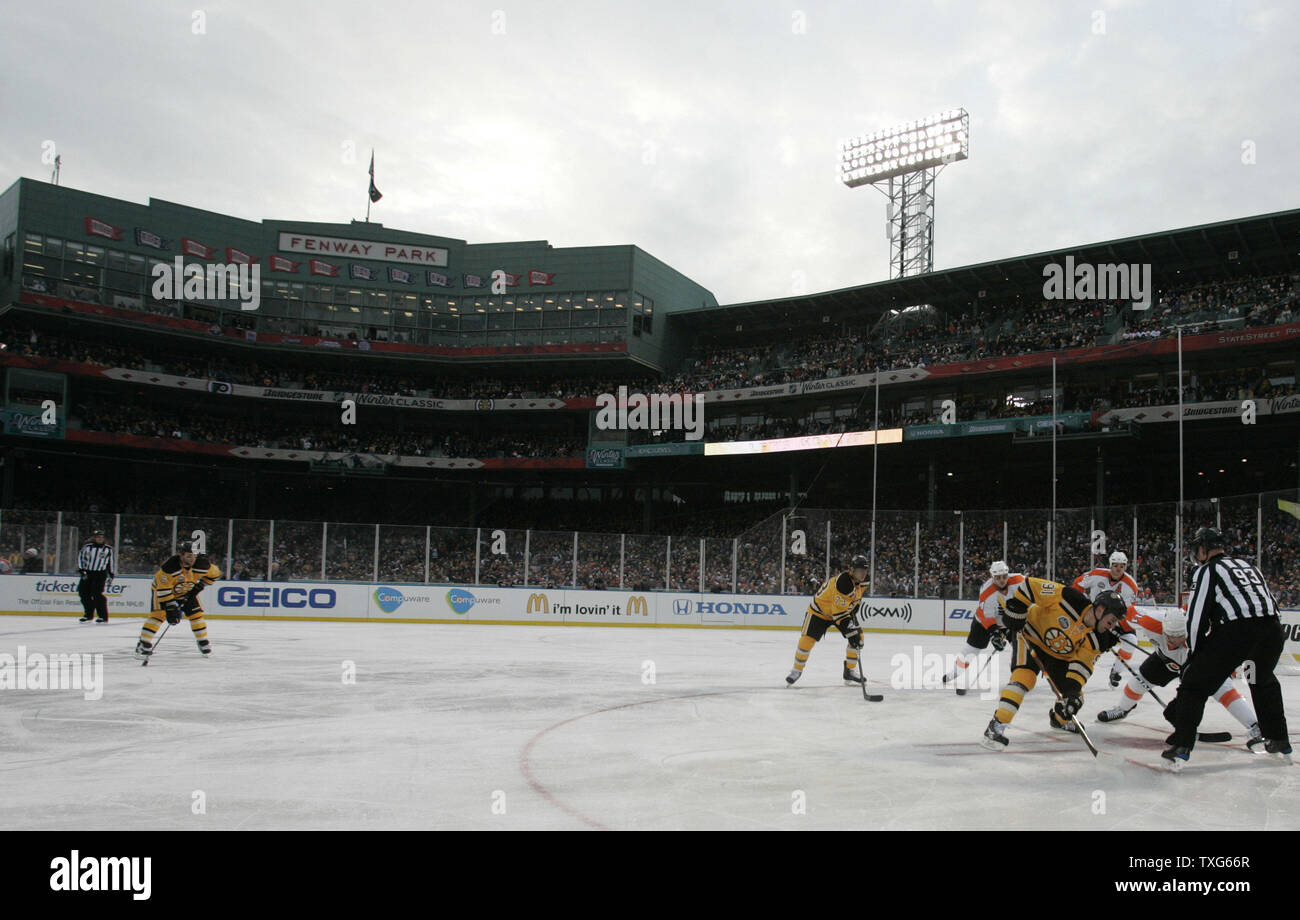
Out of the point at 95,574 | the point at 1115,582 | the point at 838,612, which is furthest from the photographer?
the point at 95,574

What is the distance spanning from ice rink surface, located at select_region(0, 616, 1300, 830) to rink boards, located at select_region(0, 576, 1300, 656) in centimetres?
1203

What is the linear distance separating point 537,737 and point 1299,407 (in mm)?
31306

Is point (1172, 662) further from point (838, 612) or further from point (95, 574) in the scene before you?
point (95, 574)

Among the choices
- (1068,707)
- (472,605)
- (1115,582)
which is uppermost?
(1115,582)

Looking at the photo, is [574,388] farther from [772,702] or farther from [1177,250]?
[772,702]

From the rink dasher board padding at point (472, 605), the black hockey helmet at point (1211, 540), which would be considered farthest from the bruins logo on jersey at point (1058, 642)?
the rink dasher board padding at point (472, 605)

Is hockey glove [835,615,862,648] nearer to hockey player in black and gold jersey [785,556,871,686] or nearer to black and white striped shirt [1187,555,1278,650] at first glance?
hockey player in black and gold jersey [785,556,871,686]

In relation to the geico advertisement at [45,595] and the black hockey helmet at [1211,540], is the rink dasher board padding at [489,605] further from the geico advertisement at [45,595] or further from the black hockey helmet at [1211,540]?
the black hockey helmet at [1211,540]

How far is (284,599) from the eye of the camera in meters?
25.1

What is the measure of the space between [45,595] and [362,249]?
31.4 m

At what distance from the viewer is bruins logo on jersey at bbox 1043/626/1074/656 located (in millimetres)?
7523

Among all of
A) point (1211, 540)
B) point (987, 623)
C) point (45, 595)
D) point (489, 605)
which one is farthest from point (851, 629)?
point (45, 595)

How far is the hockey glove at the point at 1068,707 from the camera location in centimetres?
743

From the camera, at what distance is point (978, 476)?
42.4 m
